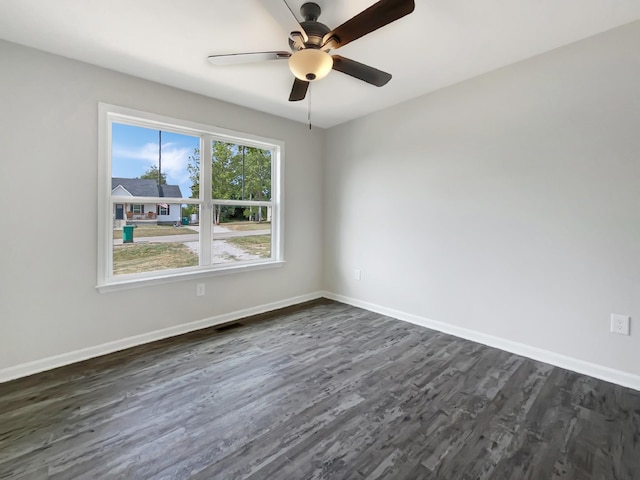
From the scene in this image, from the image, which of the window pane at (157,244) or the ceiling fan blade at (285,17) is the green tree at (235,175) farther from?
the ceiling fan blade at (285,17)

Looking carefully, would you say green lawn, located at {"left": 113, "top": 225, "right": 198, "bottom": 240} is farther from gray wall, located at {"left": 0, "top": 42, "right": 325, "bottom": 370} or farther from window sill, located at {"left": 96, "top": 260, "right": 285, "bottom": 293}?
window sill, located at {"left": 96, "top": 260, "right": 285, "bottom": 293}

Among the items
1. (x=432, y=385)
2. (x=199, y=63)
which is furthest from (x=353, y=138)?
(x=432, y=385)

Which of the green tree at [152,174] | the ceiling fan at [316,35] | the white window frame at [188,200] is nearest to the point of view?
the ceiling fan at [316,35]

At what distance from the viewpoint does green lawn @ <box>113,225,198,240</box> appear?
9.19 ft

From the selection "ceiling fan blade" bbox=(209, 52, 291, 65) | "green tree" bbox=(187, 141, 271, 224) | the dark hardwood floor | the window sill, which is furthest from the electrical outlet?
"green tree" bbox=(187, 141, 271, 224)

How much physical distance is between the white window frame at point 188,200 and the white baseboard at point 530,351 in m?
1.81

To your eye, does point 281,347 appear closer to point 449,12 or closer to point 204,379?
point 204,379

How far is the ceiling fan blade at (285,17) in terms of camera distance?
1.74m

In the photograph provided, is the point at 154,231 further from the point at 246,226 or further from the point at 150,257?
the point at 246,226

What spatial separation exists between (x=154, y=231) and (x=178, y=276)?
1.69 feet

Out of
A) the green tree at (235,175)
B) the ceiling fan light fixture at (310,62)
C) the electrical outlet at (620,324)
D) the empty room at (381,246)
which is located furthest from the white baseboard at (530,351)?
the ceiling fan light fixture at (310,62)

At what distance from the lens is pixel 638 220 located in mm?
2094

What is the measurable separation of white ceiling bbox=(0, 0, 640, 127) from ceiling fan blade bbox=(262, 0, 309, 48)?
0.08 metres

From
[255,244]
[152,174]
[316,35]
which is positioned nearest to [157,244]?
[152,174]
